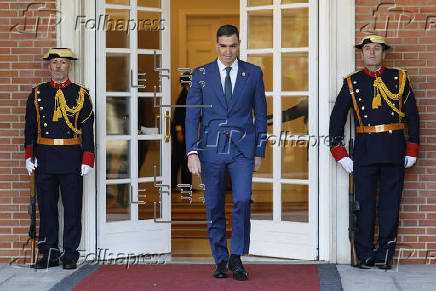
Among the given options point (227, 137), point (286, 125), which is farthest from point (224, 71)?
point (286, 125)

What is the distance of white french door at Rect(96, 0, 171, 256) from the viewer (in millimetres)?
6605

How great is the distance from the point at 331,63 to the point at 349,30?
0.28 m

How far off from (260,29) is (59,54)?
1.62 metres

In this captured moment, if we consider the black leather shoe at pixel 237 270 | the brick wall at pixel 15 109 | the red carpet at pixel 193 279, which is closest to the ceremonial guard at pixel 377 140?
the red carpet at pixel 193 279

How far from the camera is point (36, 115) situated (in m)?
6.23

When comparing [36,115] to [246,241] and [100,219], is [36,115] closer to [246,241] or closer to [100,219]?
[100,219]

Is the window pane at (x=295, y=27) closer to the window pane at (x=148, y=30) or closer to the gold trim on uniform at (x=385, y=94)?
the gold trim on uniform at (x=385, y=94)

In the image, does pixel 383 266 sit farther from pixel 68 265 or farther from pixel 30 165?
pixel 30 165

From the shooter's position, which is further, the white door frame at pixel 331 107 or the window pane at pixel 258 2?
the window pane at pixel 258 2

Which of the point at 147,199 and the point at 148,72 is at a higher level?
the point at 148,72

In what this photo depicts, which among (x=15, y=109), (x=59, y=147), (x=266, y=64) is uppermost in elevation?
(x=266, y=64)

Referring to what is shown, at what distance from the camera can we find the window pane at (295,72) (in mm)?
6625

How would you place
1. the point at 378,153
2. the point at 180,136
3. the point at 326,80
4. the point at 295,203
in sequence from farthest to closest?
the point at 180,136, the point at 295,203, the point at 326,80, the point at 378,153

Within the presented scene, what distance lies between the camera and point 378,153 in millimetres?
6043
